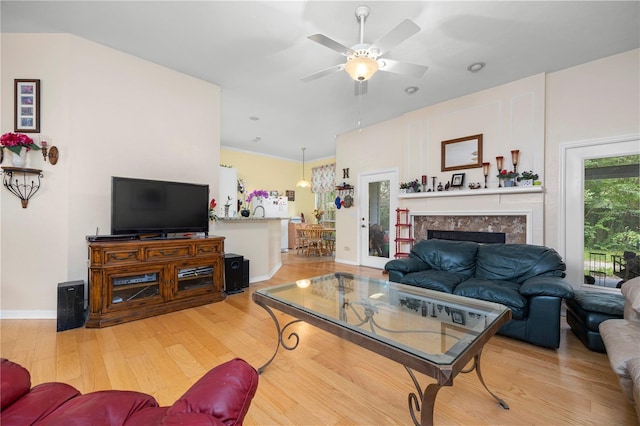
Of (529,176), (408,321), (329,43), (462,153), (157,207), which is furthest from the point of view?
(462,153)

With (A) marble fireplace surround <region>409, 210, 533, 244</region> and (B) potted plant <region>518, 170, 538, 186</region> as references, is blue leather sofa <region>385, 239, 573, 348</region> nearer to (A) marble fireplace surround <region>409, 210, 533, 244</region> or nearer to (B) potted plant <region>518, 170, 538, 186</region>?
(A) marble fireplace surround <region>409, 210, 533, 244</region>

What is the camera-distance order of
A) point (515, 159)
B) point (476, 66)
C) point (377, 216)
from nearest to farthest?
point (476, 66) → point (515, 159) → point (377, 216)

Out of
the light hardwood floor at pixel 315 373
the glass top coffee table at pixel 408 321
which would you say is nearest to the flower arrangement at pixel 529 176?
the light hardwood floor at pixel 315 373

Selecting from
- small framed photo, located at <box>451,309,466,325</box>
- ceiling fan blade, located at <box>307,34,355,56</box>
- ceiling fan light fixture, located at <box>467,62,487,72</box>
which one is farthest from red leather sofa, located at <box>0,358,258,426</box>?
ceiling fan light fixture, located at <box>467,62,487,72</box>

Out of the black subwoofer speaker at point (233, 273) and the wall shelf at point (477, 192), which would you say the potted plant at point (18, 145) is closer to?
the black subwoofer speaker at point (233, 273)

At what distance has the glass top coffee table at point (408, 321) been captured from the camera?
3.69ft

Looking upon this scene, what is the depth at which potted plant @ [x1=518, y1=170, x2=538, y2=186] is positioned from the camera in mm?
3539

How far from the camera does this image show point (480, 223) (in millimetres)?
4074

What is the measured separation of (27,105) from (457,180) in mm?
5403

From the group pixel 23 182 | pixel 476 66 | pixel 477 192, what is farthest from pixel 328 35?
pixel 23 182

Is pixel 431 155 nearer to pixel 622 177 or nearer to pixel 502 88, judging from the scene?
pixel 502 88

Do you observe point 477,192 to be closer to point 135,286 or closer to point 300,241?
point 135,286

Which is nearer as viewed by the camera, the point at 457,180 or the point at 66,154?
the point at 66,154

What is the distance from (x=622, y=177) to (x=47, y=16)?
20.6 ft
